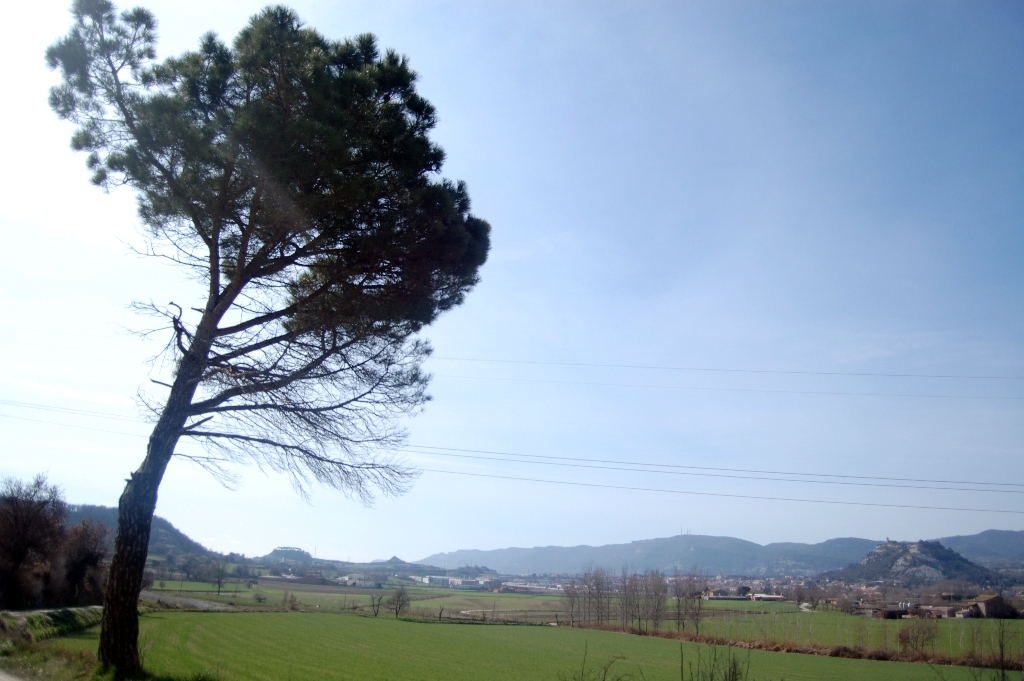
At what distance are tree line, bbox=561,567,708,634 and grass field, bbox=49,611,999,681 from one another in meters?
20.2

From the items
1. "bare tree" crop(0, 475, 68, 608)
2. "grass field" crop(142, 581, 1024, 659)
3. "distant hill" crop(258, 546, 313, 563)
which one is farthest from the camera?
"distant hill" crop(258, 546, 313, 563)

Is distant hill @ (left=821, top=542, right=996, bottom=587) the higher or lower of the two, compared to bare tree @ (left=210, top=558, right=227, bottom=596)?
higher

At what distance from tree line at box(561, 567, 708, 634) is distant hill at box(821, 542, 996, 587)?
2040cm

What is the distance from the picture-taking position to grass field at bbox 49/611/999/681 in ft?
60.1

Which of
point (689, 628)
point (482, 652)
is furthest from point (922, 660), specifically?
point (689, 628)

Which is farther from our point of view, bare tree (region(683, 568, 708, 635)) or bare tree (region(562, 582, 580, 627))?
bare tree (region(562, 582, 580, 627))

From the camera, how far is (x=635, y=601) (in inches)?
2827

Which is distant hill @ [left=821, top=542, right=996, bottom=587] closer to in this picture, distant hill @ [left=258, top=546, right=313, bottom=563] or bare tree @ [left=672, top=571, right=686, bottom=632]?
bare tree @ [left=672, top=571, right=686, bottom=632]

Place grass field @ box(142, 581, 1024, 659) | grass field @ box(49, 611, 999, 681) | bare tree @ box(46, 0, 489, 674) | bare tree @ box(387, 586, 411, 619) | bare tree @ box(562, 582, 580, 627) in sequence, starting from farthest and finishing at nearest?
bare tree @ box(562, 582, 580, 627) < bare tree @ box(387, 586, 411, 619) < grass field @ box(142, 581, 1024, 659) < grass field @ box(49, 611, 999, 681) < bare tree @ box(46, 0, 489, 674)

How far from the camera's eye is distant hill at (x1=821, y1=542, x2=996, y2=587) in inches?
2552

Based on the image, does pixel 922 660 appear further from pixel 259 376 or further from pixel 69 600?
pixel 69 600

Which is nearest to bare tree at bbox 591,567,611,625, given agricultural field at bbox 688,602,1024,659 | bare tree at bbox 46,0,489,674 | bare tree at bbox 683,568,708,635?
agricultural field at bbox 688,602,1024,659

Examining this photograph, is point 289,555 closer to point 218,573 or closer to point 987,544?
point 218,573

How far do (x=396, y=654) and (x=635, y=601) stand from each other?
49.2 m
